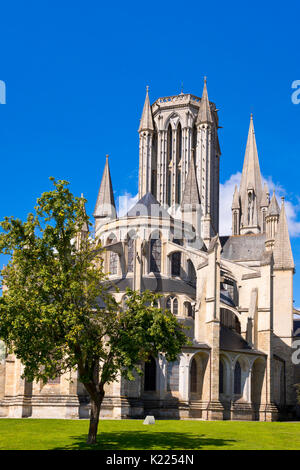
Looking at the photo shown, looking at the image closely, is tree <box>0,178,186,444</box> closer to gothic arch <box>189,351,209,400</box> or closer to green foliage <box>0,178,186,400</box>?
green foliage <box>0,178,186,400</box>

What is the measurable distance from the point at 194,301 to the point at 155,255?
6.87 metres

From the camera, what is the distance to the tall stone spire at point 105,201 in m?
77.8

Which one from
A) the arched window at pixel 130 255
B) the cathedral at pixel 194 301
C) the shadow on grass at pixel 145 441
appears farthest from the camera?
the arched window at pixel 130 255

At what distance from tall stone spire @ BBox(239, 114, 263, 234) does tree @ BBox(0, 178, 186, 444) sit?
6743 cm

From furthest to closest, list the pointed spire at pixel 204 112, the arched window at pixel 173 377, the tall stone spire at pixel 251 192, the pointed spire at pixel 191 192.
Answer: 1. the tall stone spire at pixel 251 192
2. the pointed spire at pixel 204 112
3. the pointed spire at pixel 191 192
4. the arched window at pixel 173 377

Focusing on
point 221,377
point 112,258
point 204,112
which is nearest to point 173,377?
point 221,377

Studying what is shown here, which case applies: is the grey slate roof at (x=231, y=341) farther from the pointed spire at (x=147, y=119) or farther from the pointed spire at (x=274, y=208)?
the pointed spire at (x=147, y=119)

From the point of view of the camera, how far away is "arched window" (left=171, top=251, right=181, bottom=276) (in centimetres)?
5769

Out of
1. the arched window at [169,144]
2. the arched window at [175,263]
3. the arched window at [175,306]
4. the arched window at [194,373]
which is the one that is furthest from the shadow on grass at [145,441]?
the arched window at [169,144]

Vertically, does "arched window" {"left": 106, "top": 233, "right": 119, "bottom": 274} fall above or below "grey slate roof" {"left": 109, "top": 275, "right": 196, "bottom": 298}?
above

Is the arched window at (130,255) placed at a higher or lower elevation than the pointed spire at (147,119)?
lower

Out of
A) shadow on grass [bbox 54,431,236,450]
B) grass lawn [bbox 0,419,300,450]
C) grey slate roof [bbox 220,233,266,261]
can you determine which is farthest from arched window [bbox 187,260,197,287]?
shadow on grass [bbox 54,431,236,450]

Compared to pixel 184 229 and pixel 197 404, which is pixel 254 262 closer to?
pixel 184 229
